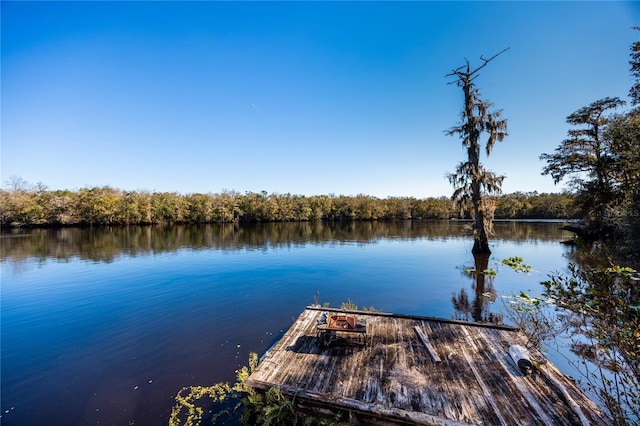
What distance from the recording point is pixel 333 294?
12.9 metres

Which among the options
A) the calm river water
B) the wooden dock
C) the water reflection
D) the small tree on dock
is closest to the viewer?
the wooden dock

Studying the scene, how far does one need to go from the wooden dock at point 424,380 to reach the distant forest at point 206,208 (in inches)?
2172

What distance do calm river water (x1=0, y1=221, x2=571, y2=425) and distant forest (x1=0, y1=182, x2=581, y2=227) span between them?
41.2 meters

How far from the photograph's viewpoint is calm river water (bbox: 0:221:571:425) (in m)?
6.32

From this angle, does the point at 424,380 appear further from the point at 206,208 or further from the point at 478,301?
the point at 206,208

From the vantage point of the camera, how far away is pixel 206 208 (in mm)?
67688

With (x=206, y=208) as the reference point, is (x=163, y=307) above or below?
below

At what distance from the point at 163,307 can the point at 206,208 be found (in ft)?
199

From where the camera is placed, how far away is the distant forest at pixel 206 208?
55697 mm

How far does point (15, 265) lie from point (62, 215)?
49374 mm

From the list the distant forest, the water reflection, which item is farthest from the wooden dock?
the distant forest

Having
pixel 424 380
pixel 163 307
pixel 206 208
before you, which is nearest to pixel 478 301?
pixel 424 380

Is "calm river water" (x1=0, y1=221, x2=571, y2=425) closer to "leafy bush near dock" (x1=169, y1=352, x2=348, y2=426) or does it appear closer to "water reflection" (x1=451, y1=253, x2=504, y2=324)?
"water reflection" (x1=451, y1=253, x2=504, y2=324)

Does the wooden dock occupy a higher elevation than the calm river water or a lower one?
higher
